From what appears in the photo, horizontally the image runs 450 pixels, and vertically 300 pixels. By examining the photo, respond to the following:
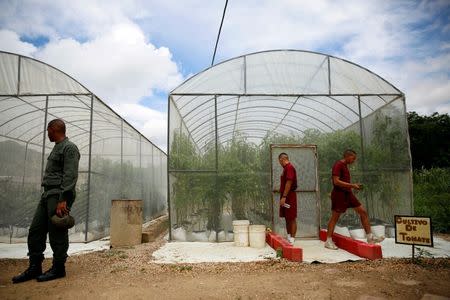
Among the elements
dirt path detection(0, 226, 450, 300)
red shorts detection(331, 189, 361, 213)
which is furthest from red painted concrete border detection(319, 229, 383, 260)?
red shorts detection(331, 189, 361, 213)

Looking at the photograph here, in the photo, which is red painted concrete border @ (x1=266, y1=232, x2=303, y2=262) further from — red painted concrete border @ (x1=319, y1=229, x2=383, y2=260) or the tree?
the tree

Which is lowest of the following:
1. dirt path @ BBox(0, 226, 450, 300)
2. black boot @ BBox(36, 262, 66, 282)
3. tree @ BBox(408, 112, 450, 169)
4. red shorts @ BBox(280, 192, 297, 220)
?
Answer: dirt path @ BBox(0, 226, 450, 300)

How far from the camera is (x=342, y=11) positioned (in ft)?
Answer: 19.6

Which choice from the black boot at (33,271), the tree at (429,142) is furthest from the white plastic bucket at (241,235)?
the tree at (429,142)

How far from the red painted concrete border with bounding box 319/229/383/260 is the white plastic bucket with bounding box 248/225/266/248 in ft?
4.23

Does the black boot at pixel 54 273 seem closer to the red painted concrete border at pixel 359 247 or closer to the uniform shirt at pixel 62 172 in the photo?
the uniform shirt at pixel 62 172

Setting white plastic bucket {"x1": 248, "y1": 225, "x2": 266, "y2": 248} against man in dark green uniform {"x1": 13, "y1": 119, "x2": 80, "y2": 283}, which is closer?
man in dark green uniform {"x1": 13, "y1": 119, "x2": 80, "y2": 283}

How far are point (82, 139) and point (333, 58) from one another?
660 cm

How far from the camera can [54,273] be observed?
3.84 m

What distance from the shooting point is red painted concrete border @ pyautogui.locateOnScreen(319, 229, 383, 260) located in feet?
15.1

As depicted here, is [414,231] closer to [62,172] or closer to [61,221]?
[61,221]

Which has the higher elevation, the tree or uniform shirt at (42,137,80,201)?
the tree

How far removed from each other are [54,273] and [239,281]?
223 centimetres

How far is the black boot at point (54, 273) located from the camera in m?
3.73
